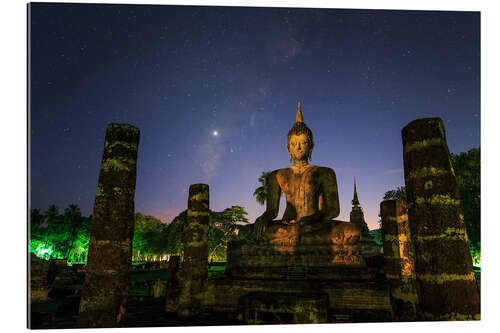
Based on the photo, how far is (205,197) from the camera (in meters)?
7.64

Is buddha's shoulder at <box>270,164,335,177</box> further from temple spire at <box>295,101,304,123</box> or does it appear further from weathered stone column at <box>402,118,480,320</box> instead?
weathered stone column at <box>402,118,480,320</box>

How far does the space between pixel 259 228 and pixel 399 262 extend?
286cm

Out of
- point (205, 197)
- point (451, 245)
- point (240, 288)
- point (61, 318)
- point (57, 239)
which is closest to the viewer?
point (451, 245)

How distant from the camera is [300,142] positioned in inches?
316

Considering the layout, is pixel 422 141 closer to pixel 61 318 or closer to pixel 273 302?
pixel 273 302

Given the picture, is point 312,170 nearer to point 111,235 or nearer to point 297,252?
point 297,252

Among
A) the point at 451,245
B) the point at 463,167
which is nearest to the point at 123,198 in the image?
the point at 451,245

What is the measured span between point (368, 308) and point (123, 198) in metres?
4.19

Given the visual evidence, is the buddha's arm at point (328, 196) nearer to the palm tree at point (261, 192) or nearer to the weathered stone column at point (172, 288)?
the weathered stone column at point (172, 288)

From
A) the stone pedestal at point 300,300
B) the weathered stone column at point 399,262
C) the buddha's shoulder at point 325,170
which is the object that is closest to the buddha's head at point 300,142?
the buddha's shoulder at point 325,170

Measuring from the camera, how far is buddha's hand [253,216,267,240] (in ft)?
22.1

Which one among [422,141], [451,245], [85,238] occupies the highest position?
[422,141]

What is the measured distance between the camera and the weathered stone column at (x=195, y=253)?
6784mm

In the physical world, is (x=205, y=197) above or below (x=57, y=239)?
above
